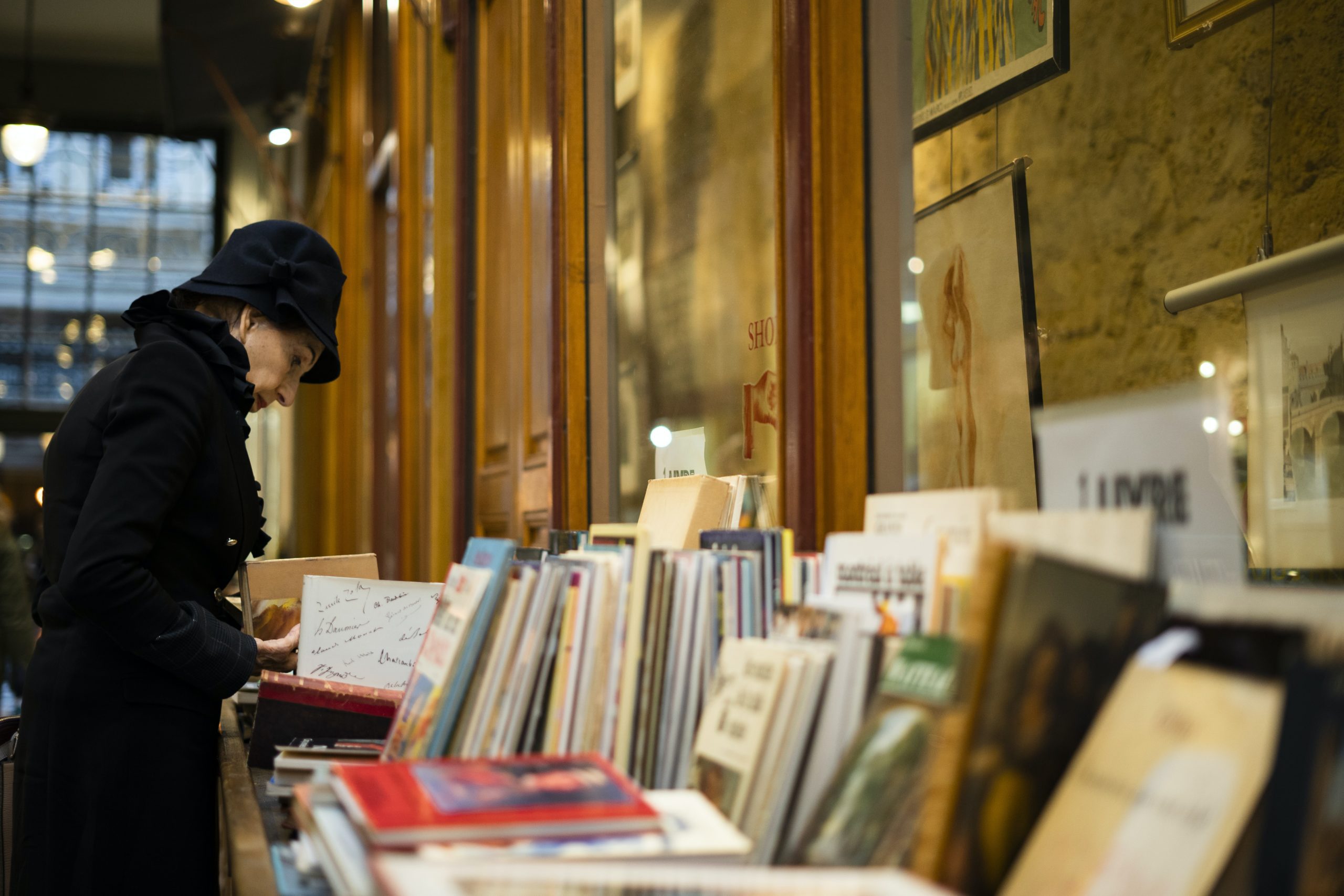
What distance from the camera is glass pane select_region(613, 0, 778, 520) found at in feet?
6.54

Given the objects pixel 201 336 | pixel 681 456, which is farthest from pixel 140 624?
pixel 681 456

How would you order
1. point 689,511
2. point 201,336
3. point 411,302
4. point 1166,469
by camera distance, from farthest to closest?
point 411,302 → point 201,336 → point 689,511 → point 1166,469

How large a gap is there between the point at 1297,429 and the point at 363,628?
1.57 m

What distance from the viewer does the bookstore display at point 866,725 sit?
27.3 inches

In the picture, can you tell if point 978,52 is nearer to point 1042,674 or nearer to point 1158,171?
point 1158,171

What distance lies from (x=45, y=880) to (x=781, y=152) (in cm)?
162

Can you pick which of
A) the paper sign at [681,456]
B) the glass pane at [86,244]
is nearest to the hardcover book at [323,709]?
the paper sign at [681,456]

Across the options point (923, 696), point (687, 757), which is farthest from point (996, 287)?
point (923, 696)

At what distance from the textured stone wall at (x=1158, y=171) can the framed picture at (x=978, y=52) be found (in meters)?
0.04

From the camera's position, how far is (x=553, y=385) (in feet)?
9.57

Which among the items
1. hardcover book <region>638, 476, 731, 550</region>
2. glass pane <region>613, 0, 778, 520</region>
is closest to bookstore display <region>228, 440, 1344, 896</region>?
hardcover book <region>638, 476, 731, 550</region>

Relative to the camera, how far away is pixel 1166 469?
0.87 metres

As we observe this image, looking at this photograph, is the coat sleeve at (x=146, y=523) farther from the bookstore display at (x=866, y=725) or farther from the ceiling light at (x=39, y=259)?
the ceiling light at (x=39, y=259)

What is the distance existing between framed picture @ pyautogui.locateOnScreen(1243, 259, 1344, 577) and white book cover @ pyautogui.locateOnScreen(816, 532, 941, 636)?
957mm
